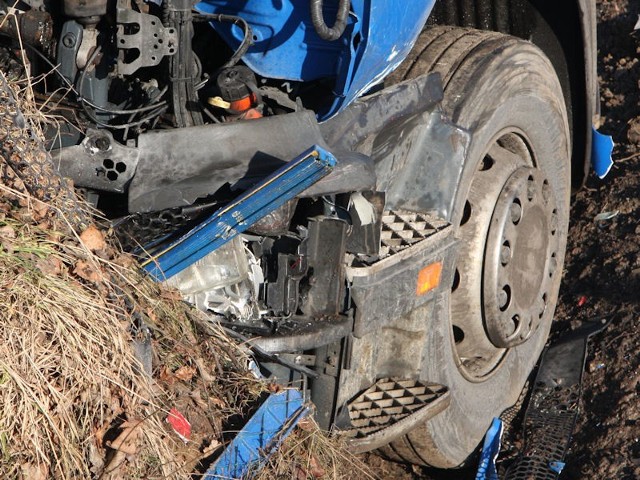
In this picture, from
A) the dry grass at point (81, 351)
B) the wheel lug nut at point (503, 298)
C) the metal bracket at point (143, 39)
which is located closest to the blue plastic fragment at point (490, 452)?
the wheel lug nut at point (503, 298)

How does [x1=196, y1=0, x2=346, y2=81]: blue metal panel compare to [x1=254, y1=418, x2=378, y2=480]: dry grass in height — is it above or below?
above

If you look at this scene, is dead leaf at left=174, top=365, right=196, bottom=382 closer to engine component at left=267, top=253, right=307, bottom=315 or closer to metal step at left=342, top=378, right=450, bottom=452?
engine component at left=267, top=253, right=307, bottom=315

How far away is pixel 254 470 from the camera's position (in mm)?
2832

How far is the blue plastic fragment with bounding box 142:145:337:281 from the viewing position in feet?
9.23

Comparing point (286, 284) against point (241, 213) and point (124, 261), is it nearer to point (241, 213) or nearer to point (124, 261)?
point (241, 213)

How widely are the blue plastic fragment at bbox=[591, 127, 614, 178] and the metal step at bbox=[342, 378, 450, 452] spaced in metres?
2.29

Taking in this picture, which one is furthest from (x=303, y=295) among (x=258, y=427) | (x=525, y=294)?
(x=525, y=294)

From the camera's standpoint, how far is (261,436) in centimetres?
289

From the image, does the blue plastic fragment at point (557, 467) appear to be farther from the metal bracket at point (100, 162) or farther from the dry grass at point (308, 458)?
the metal bracket at point (100, 162)

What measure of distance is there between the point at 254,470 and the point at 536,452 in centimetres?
194

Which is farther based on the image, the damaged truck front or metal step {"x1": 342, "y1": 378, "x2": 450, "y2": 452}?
metal step {"x1": 342, "y1": 378, "x2": 450, "y2": 452}

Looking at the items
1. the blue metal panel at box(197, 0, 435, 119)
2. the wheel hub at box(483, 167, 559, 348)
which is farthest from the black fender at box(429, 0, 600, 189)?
the blue metal panel at box(197, 0, 435, 119)

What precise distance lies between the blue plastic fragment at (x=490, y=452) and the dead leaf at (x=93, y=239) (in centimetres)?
226

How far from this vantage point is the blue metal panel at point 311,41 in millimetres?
3178
